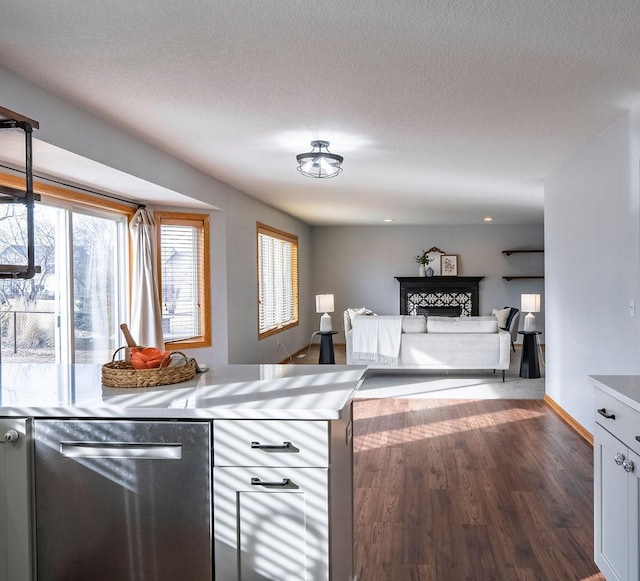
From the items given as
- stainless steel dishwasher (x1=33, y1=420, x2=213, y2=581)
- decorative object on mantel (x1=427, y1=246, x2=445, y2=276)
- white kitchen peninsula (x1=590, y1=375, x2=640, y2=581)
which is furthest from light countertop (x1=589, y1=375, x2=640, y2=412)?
decorative object on mantel (x1=427, y1=246, x2=445, y2=276)

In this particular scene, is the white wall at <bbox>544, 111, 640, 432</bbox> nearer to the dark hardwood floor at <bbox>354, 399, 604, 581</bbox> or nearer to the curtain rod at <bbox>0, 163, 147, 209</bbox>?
A: the dark hardwood floor at <bbox>354, 399, 604, 581</bbox>

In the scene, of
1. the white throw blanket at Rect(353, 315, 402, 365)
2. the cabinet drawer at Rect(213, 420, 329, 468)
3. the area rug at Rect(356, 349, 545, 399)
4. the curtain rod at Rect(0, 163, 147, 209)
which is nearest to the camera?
the cabinet drawer at Rect(213, 420, 329, 468)

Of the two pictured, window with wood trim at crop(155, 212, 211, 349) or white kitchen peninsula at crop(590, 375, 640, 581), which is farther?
window with wood trim at crop(155, 212, 211, 349)

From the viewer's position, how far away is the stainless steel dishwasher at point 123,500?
1.91 m

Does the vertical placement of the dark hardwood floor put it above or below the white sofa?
below

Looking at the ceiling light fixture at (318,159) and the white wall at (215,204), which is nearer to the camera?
the white wall at (215,204)

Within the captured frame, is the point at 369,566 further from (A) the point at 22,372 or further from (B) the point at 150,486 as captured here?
(A) the point at 22,372

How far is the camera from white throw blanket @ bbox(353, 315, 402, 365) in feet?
24.5

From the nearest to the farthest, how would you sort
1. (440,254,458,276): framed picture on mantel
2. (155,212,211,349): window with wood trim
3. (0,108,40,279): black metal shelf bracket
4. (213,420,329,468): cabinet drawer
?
(213,420,329,468): cabinet drawer < (0,108,40,279): black metal shelf bracket < (155,212,211,349): window with wood trim < (440,254,458,276): framed picture on mantel

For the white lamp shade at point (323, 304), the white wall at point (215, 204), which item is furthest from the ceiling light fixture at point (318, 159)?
the white lamp shade at point (323, 304)

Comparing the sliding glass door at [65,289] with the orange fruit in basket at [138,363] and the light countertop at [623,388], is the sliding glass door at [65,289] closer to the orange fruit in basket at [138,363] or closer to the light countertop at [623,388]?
the orange fruit in basket at [138,363]

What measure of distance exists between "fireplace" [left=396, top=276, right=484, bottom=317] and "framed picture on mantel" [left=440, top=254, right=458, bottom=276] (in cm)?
19

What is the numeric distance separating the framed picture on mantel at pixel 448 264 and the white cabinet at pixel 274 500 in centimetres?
984

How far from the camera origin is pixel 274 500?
1880mm
